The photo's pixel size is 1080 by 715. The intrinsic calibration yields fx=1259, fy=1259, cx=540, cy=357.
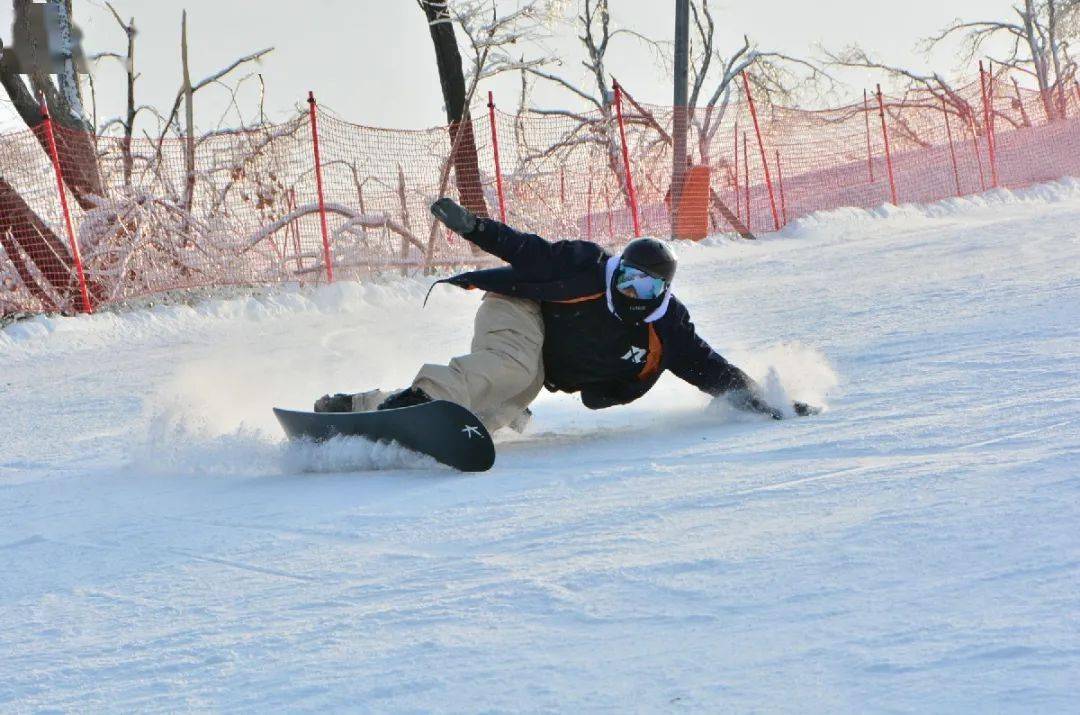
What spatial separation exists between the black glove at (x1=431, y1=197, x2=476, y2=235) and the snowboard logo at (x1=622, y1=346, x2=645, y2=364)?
80 centimetres

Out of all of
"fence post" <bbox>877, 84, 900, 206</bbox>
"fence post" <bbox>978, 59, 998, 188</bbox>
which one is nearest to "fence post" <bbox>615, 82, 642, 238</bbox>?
"fence post" <bbox>877, 84, 900, 206</bbox>

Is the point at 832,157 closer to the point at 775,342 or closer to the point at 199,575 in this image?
the point at 775,342

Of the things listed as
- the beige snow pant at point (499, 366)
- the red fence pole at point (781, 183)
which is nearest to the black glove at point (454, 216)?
the beige snow pant at point (499, 366)

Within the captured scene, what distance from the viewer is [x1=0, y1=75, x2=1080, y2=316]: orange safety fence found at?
39.2ft

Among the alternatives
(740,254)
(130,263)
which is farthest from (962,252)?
(130,263)

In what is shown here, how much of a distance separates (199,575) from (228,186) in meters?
10.6

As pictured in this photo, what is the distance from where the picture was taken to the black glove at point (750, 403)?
518 centimetres

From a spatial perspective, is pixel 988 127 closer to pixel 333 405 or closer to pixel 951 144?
pixel 951 144

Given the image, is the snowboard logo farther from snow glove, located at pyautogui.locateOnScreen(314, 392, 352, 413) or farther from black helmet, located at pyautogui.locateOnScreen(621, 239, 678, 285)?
snow glove, located at pyautogui.locateOnScreen(314, 392, 352, 413)

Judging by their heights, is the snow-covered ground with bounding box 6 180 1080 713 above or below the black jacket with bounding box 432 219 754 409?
below

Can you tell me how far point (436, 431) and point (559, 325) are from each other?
2.61 feet

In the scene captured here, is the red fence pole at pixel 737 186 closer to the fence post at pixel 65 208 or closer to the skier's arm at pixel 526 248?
the fence post at pixel 65 208

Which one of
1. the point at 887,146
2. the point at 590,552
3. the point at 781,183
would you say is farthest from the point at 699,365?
the point at 887,146

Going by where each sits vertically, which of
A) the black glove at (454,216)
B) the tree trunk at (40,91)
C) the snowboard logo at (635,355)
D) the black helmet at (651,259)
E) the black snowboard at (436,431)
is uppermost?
the tree trunk at (40,91)
